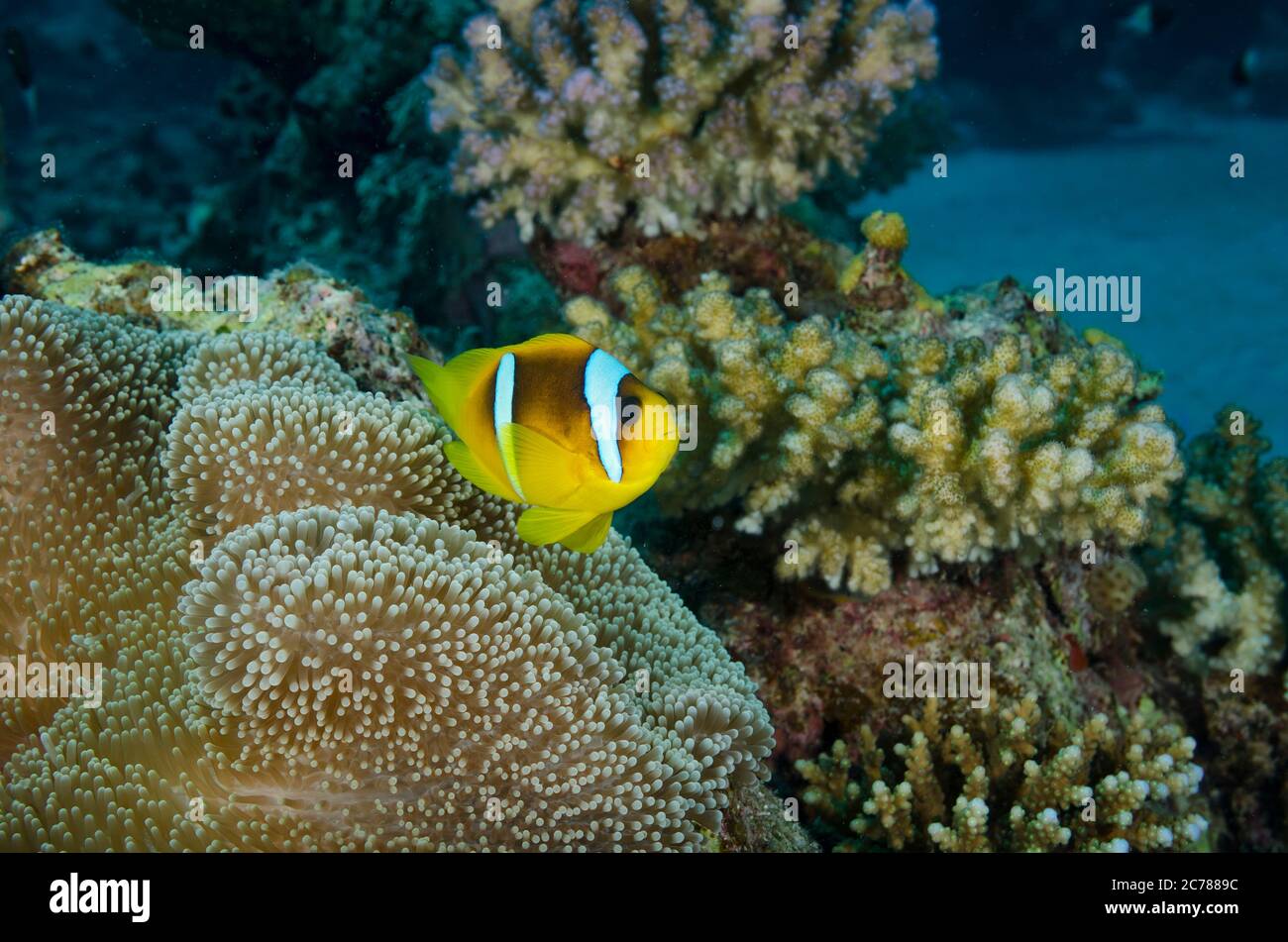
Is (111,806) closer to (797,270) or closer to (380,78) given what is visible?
(797,270)

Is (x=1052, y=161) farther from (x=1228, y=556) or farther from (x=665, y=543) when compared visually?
(x=665, y=543)

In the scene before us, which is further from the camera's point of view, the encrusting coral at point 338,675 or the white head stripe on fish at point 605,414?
the encrusting coral at point 338,675

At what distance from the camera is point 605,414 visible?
1584 millimetres

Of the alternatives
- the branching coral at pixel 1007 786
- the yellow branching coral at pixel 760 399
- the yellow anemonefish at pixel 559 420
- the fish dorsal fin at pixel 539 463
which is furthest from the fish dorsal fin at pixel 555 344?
the branching coral at pixel 1007 786

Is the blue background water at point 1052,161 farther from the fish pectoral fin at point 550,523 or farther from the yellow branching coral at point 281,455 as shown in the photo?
the fish pectoral fin at point 550,523

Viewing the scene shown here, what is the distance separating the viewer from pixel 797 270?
4645 millimetres

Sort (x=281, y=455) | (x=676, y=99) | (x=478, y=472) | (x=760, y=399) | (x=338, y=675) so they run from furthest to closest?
(x=676, y=99) → (x=760, y=399) → (x=281, y=455) → (x=478, y=472) → (x=338, y=675)

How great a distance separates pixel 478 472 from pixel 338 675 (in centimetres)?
50

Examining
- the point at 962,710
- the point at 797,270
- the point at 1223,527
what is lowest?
the point at 962,710

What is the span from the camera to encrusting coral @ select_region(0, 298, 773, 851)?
1.72 m

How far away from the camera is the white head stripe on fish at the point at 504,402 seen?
1647 mm

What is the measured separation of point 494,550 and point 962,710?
2234mm

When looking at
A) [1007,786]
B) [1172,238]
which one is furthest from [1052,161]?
[1007,786]
